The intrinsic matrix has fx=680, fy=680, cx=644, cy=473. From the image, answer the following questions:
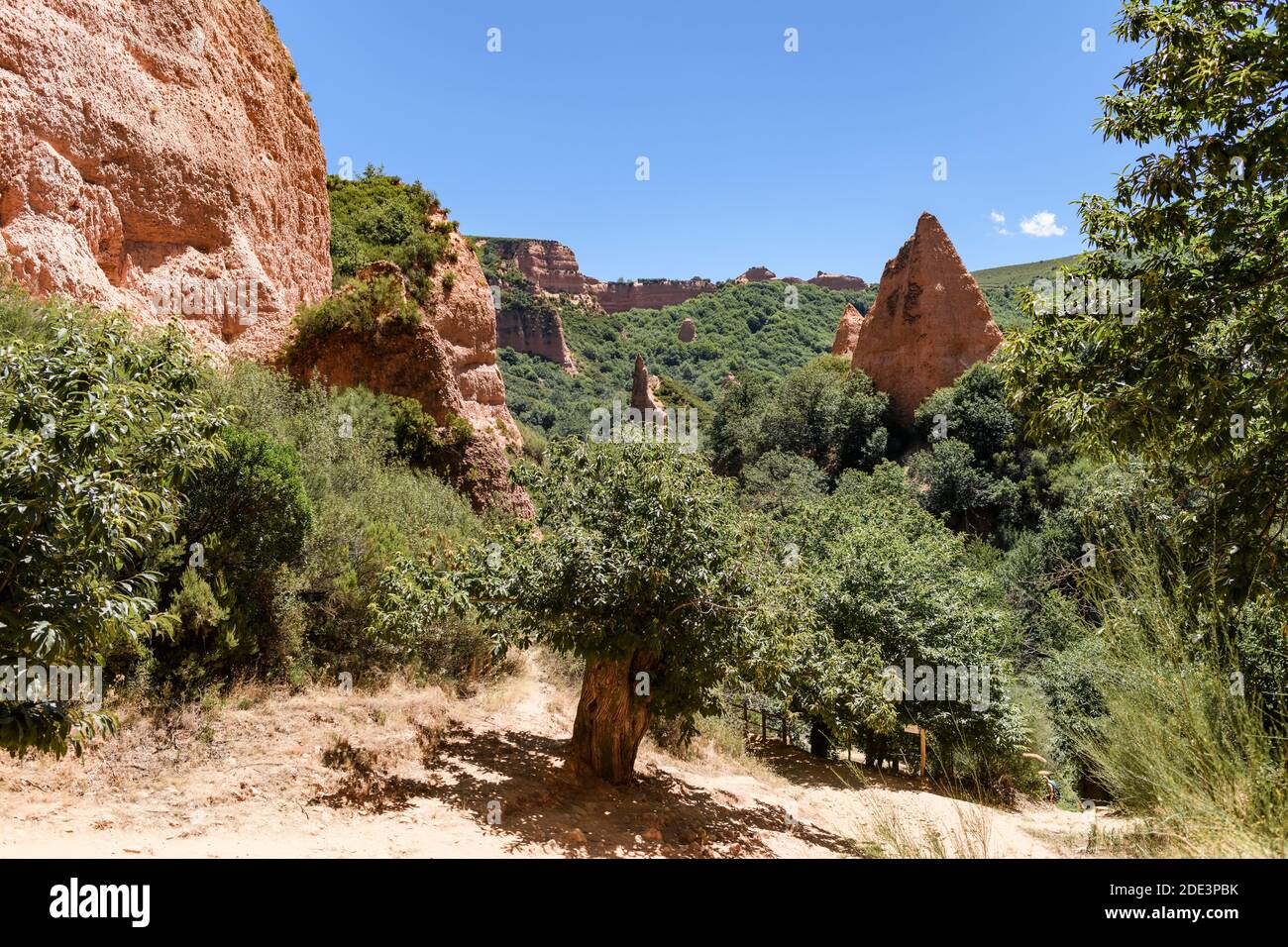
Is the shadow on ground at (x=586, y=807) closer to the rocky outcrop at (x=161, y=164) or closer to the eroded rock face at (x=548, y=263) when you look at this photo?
the rocky outcrop at (x=161, y=164)

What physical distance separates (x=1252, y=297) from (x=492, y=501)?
1512cm

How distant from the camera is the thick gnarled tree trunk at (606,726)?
915cm

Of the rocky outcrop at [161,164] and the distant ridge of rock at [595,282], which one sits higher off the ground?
the distant ridge of rock at [595,282]

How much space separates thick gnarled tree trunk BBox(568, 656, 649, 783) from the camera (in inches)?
360

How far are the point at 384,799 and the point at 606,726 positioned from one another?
115 inches

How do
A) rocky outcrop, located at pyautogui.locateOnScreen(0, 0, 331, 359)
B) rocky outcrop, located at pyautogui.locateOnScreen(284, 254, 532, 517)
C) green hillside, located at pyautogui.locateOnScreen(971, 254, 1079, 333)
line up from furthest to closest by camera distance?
green hillside, located at pyautogui.locateOnScreen(971, 254, 1079, 333)
rocky outcrop, located at pyautogui.locateOnScreen(284, 254, 532, 517)
rocky outcrop, located at pyautogui.locateOnScreen(0, 0, 331, 359)

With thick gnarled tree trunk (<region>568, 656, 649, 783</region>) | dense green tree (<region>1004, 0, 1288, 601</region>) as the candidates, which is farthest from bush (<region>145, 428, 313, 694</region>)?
dense green tree (<region>1004, 0, 1288, 601</region>)

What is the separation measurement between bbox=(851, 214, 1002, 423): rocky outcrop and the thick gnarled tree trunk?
109 feet

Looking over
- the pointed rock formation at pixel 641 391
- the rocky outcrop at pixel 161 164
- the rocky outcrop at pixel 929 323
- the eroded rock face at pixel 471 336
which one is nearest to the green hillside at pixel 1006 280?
the rocky outcrop at pixel 929 323

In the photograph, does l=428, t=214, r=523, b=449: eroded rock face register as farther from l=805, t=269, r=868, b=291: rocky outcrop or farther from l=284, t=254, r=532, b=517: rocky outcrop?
l=805, t=269, r=868, b=291: rocky outcrop

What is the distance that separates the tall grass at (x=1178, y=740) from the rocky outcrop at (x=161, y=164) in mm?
14471

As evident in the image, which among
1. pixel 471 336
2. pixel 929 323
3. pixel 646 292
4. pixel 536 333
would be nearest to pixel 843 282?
pixel 646 292
